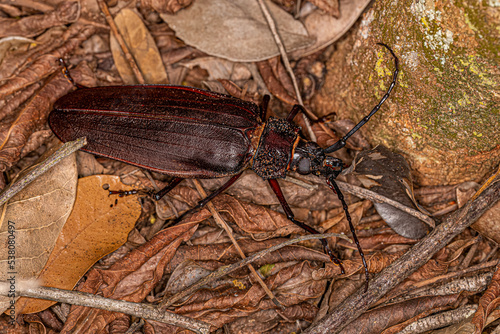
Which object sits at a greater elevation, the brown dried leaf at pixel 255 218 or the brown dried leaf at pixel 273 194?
the brown dried leaf at pixel 273 194

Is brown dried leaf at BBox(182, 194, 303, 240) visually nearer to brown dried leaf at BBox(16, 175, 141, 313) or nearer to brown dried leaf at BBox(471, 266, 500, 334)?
brown dried leaf at BBox(16, 175, 141, 313)

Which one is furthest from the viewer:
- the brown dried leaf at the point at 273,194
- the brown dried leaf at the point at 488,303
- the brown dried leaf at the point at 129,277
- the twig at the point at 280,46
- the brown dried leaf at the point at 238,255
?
the twig at the point at 280,46

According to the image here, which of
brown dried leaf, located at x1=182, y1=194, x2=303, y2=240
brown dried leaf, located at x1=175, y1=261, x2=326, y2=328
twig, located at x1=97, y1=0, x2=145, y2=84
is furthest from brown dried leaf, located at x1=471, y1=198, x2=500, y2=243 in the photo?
twig, located at x1=97, y1=0, x2=145, y2=84

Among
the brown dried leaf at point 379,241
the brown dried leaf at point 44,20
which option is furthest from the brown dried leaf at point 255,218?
the brown dried leaf at point 44,20

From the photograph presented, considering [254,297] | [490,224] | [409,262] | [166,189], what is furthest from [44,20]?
[490,224]

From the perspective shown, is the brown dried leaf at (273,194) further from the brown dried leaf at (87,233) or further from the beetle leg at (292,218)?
the brown dried leaf at (87,233)

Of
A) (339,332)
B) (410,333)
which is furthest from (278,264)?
(410,333)

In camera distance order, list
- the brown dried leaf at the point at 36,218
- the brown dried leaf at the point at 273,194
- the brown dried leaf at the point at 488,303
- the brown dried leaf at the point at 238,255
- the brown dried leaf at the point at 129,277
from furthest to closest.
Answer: the brown dried leaf at the point at 273,194, the brown dried leaf at the point at 238,255, the brown dried leaf at the point at 129,277, the brown dried leaf at the point at 36,218, the brown dried leaf at the point at 488,303
